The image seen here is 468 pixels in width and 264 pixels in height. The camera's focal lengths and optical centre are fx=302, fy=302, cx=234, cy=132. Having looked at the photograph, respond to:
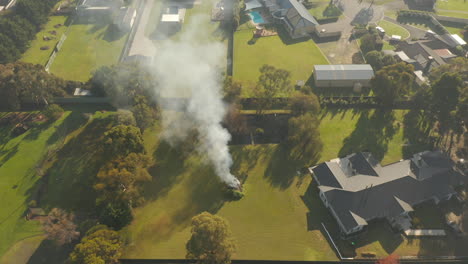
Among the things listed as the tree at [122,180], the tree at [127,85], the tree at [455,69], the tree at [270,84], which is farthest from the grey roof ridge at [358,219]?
the tree at [127,85]

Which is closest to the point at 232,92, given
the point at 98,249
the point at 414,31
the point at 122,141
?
the point at 122,141

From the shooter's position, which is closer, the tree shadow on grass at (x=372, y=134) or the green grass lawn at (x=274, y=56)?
the tree shadow on grass at (x=372, y=134)

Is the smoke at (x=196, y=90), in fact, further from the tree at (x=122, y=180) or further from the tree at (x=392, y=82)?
the tree at (x=392, y=82)

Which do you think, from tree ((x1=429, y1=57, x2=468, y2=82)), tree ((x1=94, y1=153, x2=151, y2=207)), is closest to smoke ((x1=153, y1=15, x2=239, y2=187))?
tree ((x1=94, y1=153, x2=151, y2=207))

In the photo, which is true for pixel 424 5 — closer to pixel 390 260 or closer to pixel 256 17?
pixel 256 17

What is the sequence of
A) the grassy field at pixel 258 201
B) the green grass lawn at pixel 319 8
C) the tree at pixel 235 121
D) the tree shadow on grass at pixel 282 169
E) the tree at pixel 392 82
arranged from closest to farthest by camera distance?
the grassy field at pixel 258 201 → the tree shadow on grass at pixel 282 169 → the tree at pixel 235 121 → the tree at pixel 392 82 → the green grass lawn at pixel 319 8

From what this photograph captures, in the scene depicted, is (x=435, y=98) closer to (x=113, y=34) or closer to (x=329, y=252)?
(x=329, y=252)
